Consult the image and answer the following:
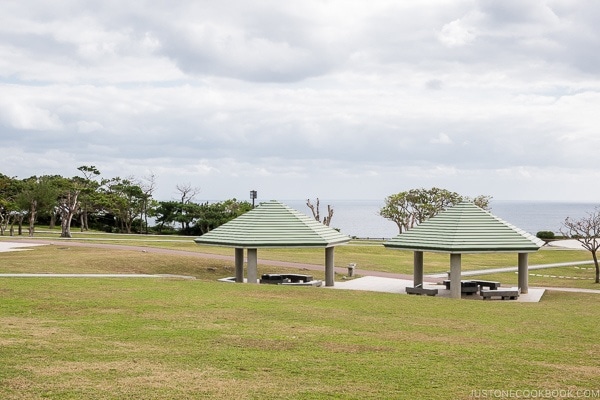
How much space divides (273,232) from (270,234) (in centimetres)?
25

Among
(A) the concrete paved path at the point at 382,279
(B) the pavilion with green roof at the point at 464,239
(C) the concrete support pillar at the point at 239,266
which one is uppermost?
(B) the pavilion with green roof at the point at 464,239

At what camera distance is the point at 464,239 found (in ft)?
101

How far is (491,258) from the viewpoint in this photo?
2254 inches

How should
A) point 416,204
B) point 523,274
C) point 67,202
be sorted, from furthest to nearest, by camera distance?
point 416,204
point 67,202
point 523,274

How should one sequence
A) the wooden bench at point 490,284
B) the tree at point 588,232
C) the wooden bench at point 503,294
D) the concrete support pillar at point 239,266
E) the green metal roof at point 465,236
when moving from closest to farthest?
the wooden bench at point 503,294 → the green metal roof at point 465,236 → the wooden bench at point 490,284 → the concrete support pillar at point 239,266 → the tree at point 588,232

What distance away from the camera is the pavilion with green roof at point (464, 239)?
1196 inches

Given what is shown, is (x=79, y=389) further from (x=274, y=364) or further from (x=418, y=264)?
(x=418, y=264)

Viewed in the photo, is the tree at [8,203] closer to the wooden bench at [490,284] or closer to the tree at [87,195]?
the tree at [87,195]

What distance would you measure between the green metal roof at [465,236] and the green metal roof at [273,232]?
3581 millimetres

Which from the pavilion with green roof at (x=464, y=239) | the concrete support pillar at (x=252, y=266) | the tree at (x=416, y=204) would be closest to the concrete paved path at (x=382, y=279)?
the pavilion with green roof at (x=464, y=239)

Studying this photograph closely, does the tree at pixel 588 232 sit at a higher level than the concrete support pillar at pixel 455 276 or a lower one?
higher

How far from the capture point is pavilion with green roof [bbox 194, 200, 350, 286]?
32.2 m

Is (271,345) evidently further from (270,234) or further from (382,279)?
(382,279)

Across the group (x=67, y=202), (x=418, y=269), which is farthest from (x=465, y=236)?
(x=67, y=202)
